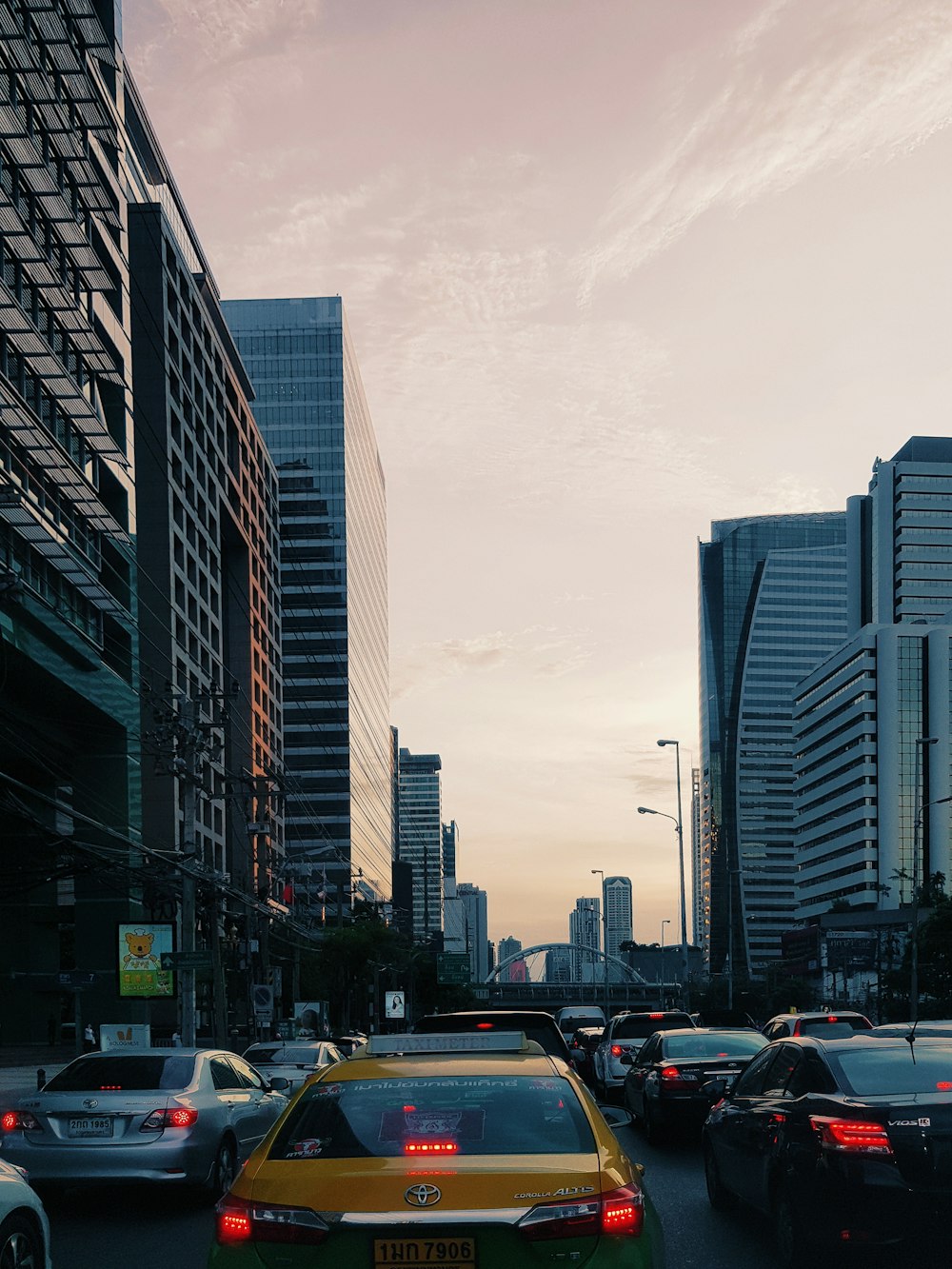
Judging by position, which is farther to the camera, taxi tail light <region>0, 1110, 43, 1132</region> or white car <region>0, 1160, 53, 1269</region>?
taxi tail light <region>0, 1110, 43, 1132</region>

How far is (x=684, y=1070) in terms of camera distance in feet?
57.6

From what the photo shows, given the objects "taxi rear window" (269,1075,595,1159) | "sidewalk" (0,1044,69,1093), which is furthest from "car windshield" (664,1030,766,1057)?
"sidewalk" (0,1044,69,1093)

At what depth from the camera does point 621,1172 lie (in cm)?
574

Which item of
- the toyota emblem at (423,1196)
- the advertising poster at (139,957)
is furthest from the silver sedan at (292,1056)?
the toyota emblem at (423,1196)

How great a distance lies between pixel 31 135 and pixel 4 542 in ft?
38.5

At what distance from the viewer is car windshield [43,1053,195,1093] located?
1322 cm

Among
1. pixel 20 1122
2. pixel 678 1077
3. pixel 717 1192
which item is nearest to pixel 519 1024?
pixel 678 1077

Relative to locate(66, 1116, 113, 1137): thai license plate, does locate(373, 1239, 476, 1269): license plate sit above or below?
above

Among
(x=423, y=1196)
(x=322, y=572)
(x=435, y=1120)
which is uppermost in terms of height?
(x=322, y=572)

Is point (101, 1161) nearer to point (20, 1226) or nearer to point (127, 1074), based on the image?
point (127, 1074)

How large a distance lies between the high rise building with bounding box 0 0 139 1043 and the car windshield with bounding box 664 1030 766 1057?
17.4 metres

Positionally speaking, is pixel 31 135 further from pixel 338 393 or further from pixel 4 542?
pixel 338 393

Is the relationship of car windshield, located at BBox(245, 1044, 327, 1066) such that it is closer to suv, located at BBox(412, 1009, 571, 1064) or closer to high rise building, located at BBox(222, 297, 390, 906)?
→ suv, located at BBox(412, 1009, 571, 1064)

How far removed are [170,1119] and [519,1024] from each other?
5.35m
